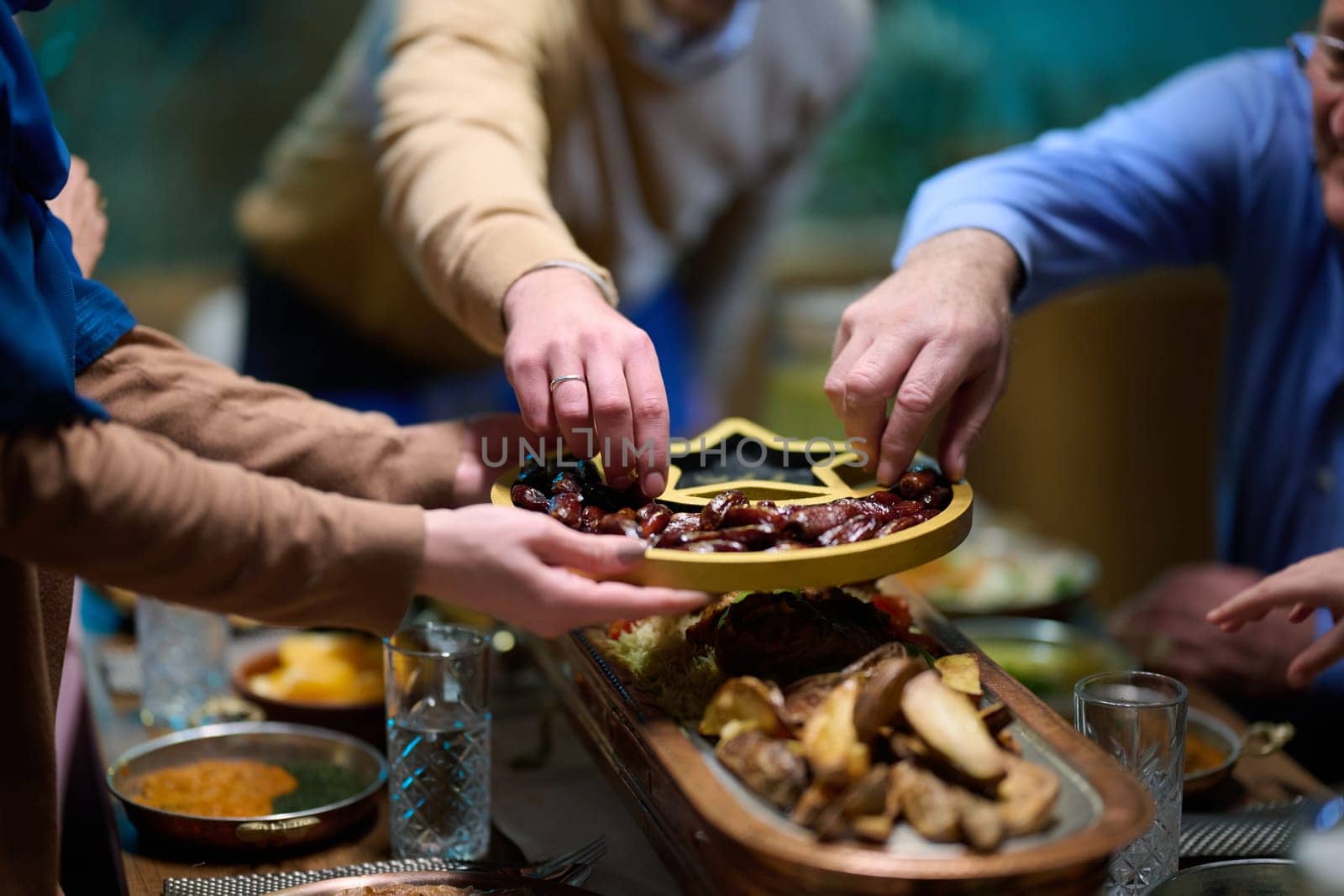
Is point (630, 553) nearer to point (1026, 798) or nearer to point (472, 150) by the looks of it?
point (1026, 798)

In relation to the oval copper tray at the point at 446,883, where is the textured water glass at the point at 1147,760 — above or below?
above

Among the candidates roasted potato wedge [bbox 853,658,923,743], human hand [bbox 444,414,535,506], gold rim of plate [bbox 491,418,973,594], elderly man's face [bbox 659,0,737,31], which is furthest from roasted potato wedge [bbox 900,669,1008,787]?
elderly man's face [bbox 659,0,737,31]

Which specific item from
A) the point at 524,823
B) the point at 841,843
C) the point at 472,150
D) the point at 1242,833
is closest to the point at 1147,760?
the point at 1242,833

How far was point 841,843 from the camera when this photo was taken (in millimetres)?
933

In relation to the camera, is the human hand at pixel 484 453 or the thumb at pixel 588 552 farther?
the human hand at pixel 484 453

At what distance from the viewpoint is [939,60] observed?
391 cm

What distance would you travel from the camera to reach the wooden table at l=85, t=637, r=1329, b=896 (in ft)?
4.22

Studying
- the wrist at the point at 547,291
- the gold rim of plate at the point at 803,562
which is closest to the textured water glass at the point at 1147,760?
the gold rim of plate at the point at 803,562

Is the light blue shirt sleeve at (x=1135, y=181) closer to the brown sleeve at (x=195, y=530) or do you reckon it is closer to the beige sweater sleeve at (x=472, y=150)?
the beige sweater sleeve at (x=472, y=150)

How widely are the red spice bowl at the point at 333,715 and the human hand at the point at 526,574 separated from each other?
0.68m

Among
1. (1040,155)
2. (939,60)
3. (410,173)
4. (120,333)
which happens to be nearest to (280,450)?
(120,333)

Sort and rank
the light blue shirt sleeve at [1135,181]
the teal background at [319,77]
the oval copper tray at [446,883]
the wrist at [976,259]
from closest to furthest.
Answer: the oval copper tray at [446,883], the wrist at [976,259], the light blue shirt sleeve at [1135,181], the teal background at [319,77]

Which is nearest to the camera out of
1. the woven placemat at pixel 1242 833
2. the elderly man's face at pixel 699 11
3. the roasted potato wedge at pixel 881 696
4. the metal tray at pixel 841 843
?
the metal tray at pixel 841 843

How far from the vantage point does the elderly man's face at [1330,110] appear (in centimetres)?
158
